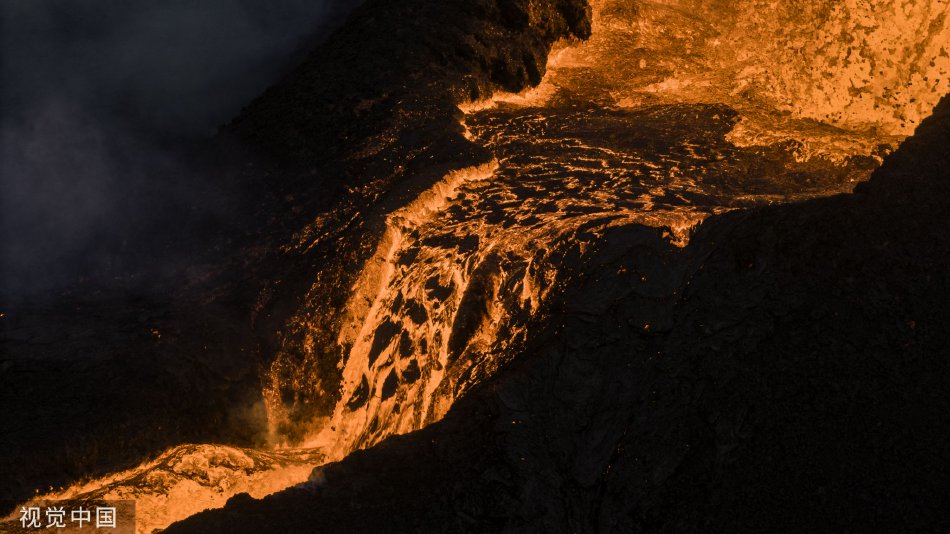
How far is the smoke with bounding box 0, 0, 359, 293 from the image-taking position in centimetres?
509

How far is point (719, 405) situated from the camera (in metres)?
3.19

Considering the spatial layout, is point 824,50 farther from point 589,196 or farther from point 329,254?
point 329,254

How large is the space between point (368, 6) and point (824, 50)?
3.15 meters

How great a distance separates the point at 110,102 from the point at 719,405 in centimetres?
489

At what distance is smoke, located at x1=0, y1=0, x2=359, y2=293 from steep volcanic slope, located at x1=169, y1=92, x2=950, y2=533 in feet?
7.51

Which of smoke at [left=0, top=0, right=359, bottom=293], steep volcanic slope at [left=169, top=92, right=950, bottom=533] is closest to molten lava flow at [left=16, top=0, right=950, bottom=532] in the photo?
steep volcanic slope at [left=169, top=92, right=950, bottom=533]

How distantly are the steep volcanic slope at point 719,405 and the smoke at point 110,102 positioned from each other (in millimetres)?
2290

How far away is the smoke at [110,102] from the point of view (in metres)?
5.09

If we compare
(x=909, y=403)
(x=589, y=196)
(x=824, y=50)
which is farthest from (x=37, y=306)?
(x=824, y=50)

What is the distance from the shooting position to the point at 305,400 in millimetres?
4141

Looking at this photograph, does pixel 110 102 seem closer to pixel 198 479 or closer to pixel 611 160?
pixel 198 479

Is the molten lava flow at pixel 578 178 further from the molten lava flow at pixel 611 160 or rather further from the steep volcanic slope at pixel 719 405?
the steep volcanic slope at pixel 719 405

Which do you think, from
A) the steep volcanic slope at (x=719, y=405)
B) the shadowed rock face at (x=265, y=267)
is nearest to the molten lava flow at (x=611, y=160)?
the shadowed rock face at (x=265, y=267)

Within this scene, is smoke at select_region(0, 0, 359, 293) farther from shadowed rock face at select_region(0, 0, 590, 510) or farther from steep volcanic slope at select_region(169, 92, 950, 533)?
steep volcanic slope at select_region(169, 92, 950, 533)
